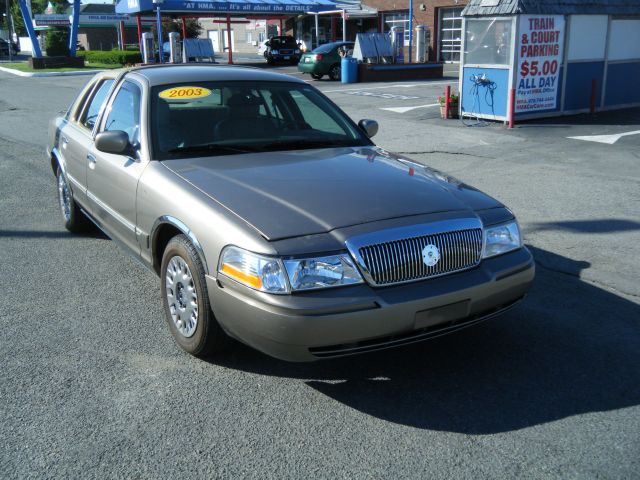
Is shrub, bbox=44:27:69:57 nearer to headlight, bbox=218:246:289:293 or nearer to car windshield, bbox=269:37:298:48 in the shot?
car windshield, bbox=269:37:298:48

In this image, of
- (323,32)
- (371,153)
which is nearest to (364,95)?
(371,153)

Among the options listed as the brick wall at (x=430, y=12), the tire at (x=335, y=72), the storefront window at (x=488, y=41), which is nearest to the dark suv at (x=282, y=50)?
the brick wall at (x=430, y=12)

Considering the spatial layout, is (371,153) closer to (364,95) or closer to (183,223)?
(183,223)

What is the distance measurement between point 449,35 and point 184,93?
129ft

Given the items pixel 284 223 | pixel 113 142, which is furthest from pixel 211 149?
pixel 284 223

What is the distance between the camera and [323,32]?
5300cm

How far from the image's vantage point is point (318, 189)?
13.2 ft

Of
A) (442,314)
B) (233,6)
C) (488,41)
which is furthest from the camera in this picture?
(233,6)

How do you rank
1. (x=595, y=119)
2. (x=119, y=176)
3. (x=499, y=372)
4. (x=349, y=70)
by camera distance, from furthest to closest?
(x=349, y=70), (x=595, y=119), (x=119, y=176), (x=499, y=372)

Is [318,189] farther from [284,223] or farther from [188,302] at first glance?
[188,302]

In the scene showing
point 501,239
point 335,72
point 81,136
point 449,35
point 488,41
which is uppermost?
point 449,35

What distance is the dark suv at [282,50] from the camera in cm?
4084

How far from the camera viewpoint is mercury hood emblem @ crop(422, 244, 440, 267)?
142 inches

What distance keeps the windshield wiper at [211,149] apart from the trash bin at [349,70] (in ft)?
73.5
